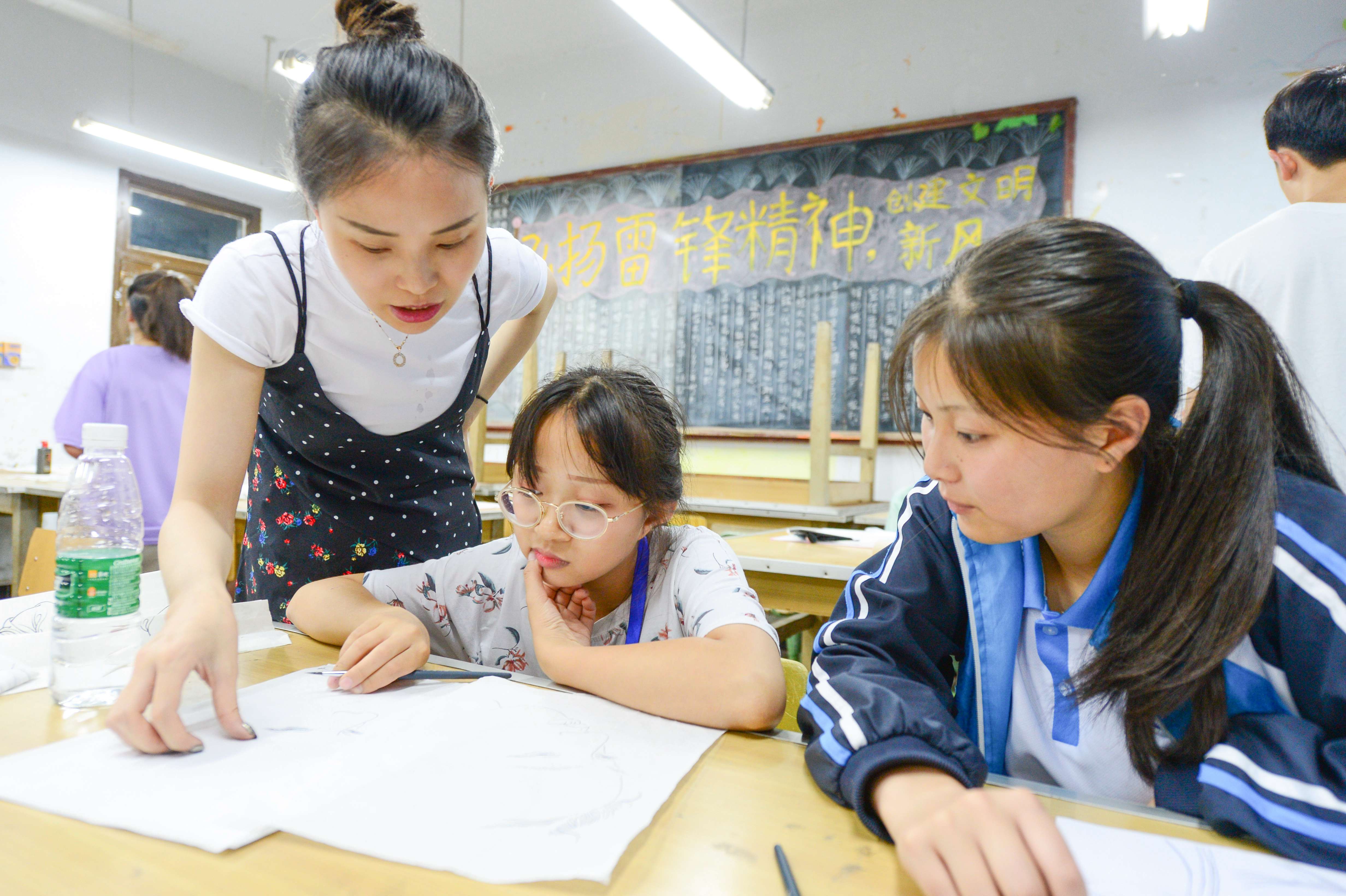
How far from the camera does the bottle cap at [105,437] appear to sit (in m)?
0.76

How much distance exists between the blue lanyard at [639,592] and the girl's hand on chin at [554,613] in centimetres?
6

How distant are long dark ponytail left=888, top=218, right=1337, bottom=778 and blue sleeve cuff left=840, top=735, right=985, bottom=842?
0.62 feet

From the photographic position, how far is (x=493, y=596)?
1.11m

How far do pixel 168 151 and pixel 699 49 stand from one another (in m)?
2.97

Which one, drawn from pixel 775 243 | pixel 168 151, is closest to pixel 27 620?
pixel 775 243

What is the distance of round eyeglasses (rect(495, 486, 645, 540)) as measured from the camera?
0.99 meters

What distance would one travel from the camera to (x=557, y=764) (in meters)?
0.61

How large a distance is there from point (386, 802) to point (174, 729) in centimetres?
20

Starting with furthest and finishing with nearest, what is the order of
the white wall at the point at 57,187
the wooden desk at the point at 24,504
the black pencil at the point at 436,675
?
the white wall at the point at 57,187, the wooden desk at the point at 24,504, the black pencil at the point at 436,675

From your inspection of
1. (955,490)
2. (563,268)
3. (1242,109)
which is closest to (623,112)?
(563,268)

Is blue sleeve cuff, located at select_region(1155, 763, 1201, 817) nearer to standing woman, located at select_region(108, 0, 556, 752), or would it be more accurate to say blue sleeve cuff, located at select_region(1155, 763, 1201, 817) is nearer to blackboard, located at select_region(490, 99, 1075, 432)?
standing woman, located at select_region(108, 0, 556, 752)

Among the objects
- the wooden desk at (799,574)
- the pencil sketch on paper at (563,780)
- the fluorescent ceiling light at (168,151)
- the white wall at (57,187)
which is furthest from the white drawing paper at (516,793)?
the white wall at (57,187)

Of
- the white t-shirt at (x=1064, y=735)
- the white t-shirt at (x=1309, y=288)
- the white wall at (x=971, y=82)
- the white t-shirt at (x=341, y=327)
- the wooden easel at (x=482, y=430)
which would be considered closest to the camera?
the white t-shirt at (x=1064, y=735)

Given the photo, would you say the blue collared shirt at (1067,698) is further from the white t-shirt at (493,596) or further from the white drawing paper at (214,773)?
the white drawing paper at (214,773)
